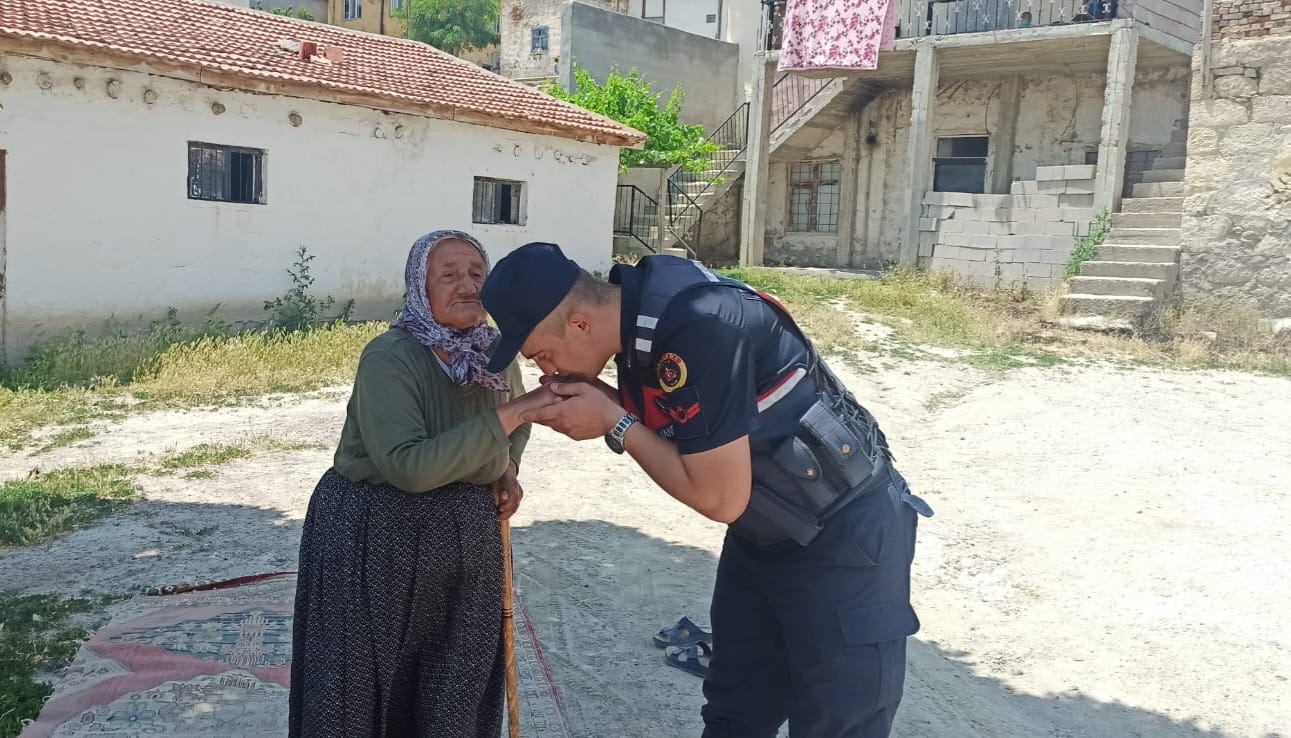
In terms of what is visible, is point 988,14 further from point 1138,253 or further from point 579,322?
point 579,322

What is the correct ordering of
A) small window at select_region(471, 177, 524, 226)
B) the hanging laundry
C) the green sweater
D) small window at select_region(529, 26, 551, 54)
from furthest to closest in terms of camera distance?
small window at select_region(529, 26, 551, 54)
the hanging laundry
small window at select_region(471, 177, 524, 226)
the green sweater

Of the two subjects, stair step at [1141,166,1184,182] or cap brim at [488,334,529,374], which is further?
stair step at [1141,166,1184,182]

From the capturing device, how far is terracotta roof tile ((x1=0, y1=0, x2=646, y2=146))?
10047 millimetres

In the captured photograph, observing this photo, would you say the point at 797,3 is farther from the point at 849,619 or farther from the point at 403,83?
the point at 849,619

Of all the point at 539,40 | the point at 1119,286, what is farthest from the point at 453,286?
the point at 539,40

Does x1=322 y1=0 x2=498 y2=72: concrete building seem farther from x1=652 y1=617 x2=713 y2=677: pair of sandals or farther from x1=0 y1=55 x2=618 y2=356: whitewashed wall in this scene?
x1=652 y1=617 x2=713 y2=677: pair of sandals

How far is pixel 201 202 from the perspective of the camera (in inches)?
442

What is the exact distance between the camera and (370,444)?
7.79ft

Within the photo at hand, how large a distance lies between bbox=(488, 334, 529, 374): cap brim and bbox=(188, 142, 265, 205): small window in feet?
34.2

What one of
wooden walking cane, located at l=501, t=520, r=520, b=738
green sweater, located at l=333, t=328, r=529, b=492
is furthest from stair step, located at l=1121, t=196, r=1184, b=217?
green sweater, located at l=333, t=328, r=529, b=492

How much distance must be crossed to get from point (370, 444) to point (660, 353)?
0.81 metres

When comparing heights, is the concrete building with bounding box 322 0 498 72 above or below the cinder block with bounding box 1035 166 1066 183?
above

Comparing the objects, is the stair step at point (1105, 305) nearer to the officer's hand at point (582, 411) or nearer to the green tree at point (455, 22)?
the officer's hand at point (582, 411)

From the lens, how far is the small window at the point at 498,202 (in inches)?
561
